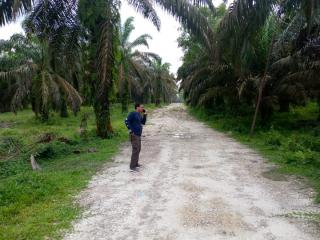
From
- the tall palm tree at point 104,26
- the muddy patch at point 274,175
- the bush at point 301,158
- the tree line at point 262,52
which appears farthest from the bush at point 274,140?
the tall palm tree at point 104,26

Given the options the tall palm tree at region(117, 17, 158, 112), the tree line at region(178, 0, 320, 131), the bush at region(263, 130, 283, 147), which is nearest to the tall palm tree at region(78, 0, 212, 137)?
the tree line at region(178, 0, 320, 131)

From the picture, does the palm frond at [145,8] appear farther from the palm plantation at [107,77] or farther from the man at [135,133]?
the man at [135,133]

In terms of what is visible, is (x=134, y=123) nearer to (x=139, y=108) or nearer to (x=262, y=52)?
(x=139, y=108)

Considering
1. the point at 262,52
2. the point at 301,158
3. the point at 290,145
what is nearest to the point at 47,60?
the point at 262,52

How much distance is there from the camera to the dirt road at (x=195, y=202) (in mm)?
5785

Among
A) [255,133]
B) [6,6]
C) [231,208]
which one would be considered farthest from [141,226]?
[255,133]

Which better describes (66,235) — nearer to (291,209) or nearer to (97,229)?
(97,229)

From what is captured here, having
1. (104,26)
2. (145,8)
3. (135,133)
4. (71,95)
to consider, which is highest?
(145,8)

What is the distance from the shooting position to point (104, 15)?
15.0 meters

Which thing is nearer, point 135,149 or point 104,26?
point 135,149

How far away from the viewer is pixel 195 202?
719 centimetres

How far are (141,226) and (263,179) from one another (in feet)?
13.3

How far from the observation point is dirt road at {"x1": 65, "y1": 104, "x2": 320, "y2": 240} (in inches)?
228

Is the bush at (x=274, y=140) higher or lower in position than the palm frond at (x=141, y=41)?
lower
